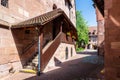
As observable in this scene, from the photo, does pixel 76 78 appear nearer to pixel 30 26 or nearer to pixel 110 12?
pixel 30 26

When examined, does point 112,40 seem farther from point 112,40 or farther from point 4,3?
point 4,3

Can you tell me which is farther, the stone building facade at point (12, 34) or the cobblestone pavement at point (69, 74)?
the stone building facade at point (12, 34)

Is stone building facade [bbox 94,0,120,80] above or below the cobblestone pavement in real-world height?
above

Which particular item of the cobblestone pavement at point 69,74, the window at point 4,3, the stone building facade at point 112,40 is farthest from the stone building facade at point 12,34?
the stone building facade at point 112,40

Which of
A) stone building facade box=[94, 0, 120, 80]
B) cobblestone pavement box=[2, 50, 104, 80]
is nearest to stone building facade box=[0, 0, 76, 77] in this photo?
cobblestone pavement box=[2, 50, 104, 80]

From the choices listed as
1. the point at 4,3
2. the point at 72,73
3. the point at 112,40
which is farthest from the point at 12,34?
the point at 112,40

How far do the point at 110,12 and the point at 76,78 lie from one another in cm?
492

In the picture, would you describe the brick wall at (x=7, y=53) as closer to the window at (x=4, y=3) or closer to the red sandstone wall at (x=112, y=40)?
the window at (x=4, y=3)

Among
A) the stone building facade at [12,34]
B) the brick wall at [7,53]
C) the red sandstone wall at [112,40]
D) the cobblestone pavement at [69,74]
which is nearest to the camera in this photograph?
the red sandstone wall at [112,40]

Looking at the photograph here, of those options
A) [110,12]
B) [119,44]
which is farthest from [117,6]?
[119,44]

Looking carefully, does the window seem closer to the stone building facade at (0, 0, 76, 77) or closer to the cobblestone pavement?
the stone building facade at (0, 0, 76, 77)

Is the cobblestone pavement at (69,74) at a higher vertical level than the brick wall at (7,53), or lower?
lower

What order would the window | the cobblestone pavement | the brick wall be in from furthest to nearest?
the window → the brick wall → the cobblestone pavement

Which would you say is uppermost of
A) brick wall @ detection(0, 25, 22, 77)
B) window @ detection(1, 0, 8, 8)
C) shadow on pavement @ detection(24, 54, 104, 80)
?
window @ detection(1, 0, 8, 8)
